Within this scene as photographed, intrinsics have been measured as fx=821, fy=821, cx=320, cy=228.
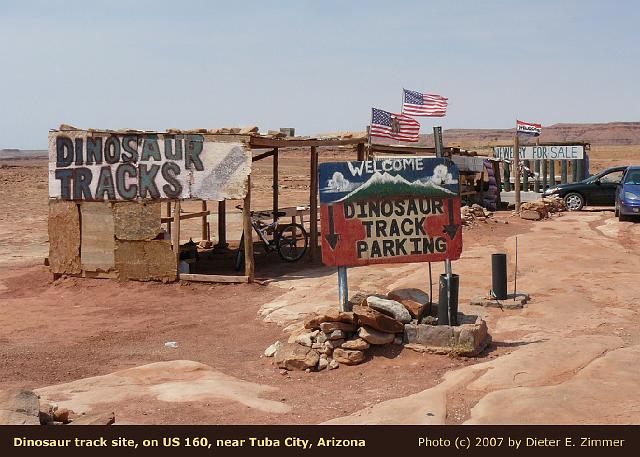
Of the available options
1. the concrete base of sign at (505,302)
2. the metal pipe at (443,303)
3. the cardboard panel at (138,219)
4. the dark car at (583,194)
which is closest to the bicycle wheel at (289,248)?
the cardboard panel at (138,219)

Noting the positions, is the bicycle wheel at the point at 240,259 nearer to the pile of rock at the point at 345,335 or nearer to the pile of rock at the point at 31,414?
the pile of rock at the point at 345,335

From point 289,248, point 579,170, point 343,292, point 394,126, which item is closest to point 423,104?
point 394,126

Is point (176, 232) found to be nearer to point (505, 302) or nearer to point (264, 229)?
point (264, 229)

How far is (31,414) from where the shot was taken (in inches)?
237

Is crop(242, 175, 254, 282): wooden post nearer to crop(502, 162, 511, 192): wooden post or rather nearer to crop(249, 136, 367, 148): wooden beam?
crop(249, 136, 367, 148): wooden beam

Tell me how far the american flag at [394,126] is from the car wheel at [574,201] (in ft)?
32.1

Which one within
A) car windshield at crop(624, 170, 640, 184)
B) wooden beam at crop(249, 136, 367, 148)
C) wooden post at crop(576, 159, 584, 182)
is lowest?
car windshield at crop(624, 170, 640, 184)

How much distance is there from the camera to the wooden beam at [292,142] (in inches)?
598

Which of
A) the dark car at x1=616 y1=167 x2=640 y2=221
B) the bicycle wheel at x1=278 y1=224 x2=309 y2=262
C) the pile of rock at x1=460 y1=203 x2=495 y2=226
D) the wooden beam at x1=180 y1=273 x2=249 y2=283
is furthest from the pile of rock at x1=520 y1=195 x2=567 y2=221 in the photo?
the wooden beam at x1=180 y1=273 x2=249 y2=283

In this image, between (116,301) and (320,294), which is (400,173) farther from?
(116,301)

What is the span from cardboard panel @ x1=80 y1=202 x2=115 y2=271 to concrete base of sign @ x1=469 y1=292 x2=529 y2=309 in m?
6.97

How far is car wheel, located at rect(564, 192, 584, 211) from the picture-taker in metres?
25.7

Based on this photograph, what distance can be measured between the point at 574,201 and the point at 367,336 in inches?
708
